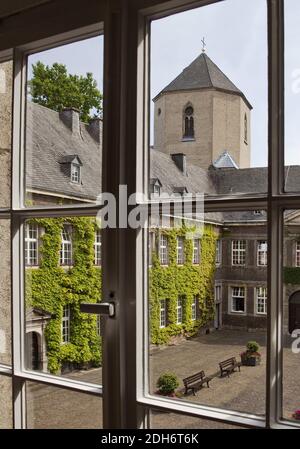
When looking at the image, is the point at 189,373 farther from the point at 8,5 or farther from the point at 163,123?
the point at 8,5

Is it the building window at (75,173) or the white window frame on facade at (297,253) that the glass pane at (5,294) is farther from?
the white window frame on facade at (297,253)

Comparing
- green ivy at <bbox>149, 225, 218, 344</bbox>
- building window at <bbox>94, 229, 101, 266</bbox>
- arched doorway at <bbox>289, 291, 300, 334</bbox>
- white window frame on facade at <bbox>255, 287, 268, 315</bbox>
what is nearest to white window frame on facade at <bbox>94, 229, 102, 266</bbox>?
building window at <bbox>94, 229, 101, 266</bbox>

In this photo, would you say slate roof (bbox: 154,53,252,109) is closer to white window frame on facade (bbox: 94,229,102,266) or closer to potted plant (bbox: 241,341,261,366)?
white window frame on facade (bbox: 94,229,102,266)

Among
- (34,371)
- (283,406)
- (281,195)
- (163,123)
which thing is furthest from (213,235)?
(34,371)

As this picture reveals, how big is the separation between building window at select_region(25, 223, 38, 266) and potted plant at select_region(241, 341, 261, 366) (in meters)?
0.87

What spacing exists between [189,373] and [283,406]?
288 millimetres

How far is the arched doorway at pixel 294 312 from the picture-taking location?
1.24m

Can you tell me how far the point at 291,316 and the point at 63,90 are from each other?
43.5 inches

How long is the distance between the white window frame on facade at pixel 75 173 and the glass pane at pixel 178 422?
0.80 meters

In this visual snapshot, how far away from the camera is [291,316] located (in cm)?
125

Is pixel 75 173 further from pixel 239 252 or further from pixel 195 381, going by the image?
pixel 195 381

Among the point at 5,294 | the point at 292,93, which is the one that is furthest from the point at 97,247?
the point at 292,93

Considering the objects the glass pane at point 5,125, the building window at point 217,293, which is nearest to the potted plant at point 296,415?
the building window at point 217,293

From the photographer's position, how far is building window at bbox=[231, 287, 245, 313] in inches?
53.4
